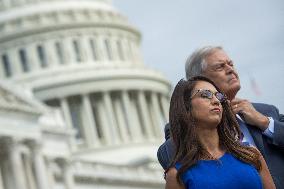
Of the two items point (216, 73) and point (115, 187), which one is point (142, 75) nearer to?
point (115, 187)

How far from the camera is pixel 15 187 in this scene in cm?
5778

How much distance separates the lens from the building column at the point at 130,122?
10269 centimetres

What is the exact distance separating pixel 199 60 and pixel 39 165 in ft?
175

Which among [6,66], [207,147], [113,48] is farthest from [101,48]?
[207,147]

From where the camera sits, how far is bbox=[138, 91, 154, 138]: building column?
105062 mm

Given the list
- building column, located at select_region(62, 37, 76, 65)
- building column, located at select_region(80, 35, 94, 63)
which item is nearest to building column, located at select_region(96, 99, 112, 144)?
building column, located at select_region(80, 35, 94, 63)

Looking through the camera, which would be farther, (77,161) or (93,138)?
(93,138)

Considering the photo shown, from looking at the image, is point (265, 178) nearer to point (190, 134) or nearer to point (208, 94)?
point (190, 134)

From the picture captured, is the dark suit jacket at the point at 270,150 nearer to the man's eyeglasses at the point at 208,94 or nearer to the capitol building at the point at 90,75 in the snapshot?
the man's eyeglasses at the point at 208,94

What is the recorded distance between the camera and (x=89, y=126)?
327 feet

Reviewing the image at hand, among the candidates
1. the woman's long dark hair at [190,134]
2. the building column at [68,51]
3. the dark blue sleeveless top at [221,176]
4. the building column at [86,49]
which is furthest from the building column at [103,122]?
the dark blue sleeveless top at [221,176]

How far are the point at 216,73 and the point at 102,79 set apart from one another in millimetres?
95605

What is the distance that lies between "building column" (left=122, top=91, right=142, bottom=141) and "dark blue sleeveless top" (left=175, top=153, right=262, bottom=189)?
95242mm

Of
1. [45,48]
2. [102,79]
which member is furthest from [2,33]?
[102,79]
